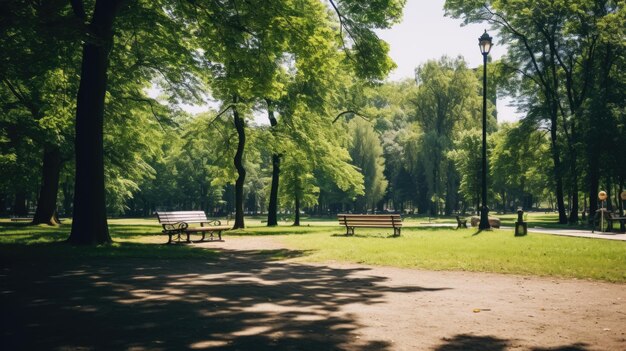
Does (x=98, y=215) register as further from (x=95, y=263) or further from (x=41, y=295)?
(x=41, y=295)

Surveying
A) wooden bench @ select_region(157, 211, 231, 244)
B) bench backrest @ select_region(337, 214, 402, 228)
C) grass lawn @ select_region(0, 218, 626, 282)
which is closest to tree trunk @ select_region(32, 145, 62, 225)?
grass lawn @ select_region(0, 218, 626, 282)

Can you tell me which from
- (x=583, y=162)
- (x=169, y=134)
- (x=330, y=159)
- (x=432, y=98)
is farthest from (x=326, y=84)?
(x=432, y=98)

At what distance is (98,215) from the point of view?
1464 cm

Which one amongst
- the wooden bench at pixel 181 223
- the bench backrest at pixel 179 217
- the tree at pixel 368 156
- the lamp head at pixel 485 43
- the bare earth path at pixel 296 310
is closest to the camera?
the bare earth path at pixel 296 310

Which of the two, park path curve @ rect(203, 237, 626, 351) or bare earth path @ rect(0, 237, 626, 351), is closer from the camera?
bare earth path @ rect(0, 237, 626, 351)

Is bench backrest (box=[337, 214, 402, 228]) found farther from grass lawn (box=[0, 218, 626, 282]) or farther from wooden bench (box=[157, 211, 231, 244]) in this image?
wooden bench (box=[157, 211, 231, 244])

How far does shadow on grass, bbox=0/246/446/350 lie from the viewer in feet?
16.1

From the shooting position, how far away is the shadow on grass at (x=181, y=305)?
4910 mm

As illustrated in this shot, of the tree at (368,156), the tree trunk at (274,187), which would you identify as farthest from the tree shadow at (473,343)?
the tree at (368,156)

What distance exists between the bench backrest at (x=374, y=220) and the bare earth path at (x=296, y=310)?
9899mm

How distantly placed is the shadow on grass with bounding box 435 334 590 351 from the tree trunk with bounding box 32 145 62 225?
88.6 feet

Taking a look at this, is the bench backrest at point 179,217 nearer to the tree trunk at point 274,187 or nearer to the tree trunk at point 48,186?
the tree trunk at point 48,186

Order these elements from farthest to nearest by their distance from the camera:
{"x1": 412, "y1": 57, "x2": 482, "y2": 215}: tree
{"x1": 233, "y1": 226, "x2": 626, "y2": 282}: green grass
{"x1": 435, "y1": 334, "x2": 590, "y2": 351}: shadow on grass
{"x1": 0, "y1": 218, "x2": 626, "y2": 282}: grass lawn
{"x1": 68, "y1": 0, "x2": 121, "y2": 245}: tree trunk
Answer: {"x1": 412, "y1": 57, "x2": 482, "y2": 215}: tree
{"x1": 68, "y1": 0, "x2": 121, "y2": 245}: tree trunk
{"x1": 0, "y1": 218, "x2": 626, "y2": 282}: grass lawn
{"x1": 233, "y1": 226, "x2": 626, "y2": 282}: green grass
{"x1": 435, "y1": 334, "x2": 590, "y2": 351}: shadow on grass

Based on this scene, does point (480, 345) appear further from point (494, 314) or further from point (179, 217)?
point (179, 217)
